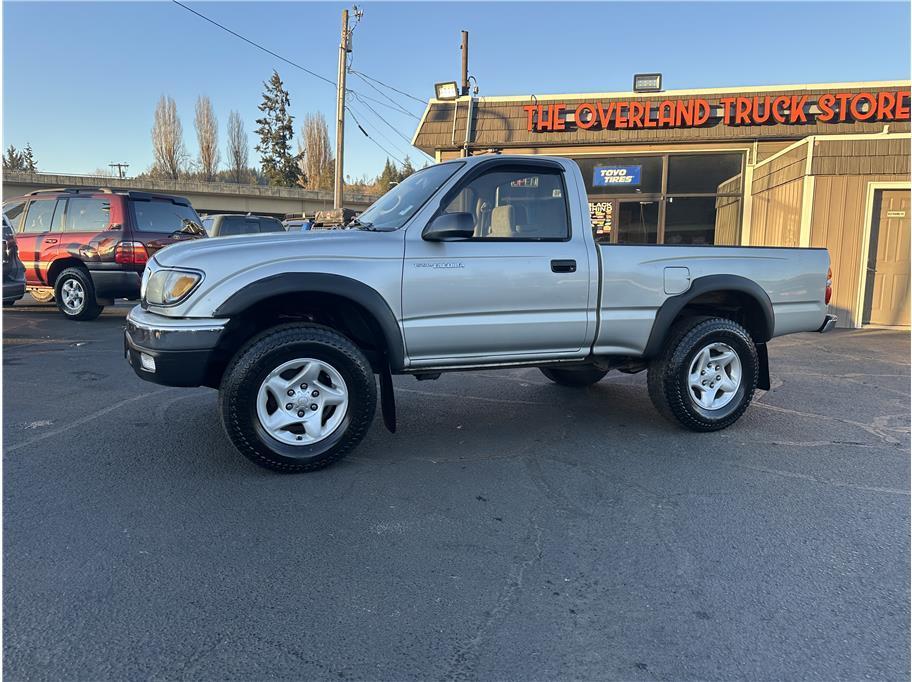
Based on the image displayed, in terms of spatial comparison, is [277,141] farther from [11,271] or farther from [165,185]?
[11,271]

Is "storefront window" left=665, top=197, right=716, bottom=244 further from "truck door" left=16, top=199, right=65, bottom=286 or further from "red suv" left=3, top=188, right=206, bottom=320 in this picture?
"truck door" left=16, top=199, right=65, bottom=286

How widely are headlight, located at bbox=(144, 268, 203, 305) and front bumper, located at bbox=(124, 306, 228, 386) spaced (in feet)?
0.38

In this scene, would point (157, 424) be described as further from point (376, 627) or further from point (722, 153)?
point (722, 153)

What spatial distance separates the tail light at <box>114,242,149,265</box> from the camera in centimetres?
944

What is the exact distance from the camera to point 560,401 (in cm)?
578

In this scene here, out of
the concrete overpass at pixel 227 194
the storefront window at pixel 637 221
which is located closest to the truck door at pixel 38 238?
the storefront window at pixel 637 221

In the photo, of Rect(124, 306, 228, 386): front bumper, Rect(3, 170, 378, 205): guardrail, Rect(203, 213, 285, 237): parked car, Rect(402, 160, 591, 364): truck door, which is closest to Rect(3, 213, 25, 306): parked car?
Rect(124, 306, 228, 386): front bumper

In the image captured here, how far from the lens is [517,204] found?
14.8 ft

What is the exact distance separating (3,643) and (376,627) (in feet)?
→ 4.26

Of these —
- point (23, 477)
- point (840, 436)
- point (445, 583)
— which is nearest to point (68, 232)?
point (23, 477)

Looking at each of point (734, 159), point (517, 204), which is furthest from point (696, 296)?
point (734, 159)

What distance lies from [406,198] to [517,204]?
0.78 metres

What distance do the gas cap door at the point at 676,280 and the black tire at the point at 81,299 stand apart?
340 inches

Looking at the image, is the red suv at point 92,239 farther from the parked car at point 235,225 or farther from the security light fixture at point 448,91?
the security light fixture at point 448,91
